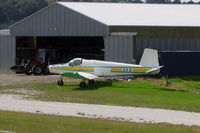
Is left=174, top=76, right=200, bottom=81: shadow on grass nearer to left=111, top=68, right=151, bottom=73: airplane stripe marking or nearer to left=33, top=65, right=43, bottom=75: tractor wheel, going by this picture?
left=111, top=68, right=151, bottom=73: airplane stripe marking

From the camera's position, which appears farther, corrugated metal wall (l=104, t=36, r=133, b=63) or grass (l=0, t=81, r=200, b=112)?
corrugated metal wall (l=104, t=36, r=133, b=63)

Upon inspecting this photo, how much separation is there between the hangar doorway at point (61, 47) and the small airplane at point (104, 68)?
35.4ft

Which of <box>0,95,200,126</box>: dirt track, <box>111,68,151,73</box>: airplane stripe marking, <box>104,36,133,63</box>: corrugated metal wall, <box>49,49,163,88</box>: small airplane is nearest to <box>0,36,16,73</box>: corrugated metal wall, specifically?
<box>104,36,133,63</box>: corrugated metal wall

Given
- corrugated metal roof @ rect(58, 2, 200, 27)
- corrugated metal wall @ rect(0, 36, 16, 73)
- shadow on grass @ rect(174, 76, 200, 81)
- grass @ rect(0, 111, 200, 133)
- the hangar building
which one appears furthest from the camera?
corrugated metal wall @ rect(0, 36, 16, 73)

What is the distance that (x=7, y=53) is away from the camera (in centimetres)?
4494

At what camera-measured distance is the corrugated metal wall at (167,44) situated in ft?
132

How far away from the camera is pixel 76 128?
15844mm

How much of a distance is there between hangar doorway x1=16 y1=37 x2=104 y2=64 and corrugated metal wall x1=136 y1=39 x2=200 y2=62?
5319 millimetres

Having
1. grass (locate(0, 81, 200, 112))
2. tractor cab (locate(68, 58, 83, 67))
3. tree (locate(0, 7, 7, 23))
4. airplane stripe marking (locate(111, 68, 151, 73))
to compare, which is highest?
tree (locate(0, 7, 7, 23))

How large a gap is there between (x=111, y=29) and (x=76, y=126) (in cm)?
2499

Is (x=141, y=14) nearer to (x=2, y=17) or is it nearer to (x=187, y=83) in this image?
(x=187, y=83)

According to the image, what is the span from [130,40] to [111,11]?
9261 mm

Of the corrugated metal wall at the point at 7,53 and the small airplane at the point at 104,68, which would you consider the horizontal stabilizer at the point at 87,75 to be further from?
the corrugated metal wall at the point at 7,53

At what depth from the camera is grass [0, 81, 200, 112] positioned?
2502 cm
